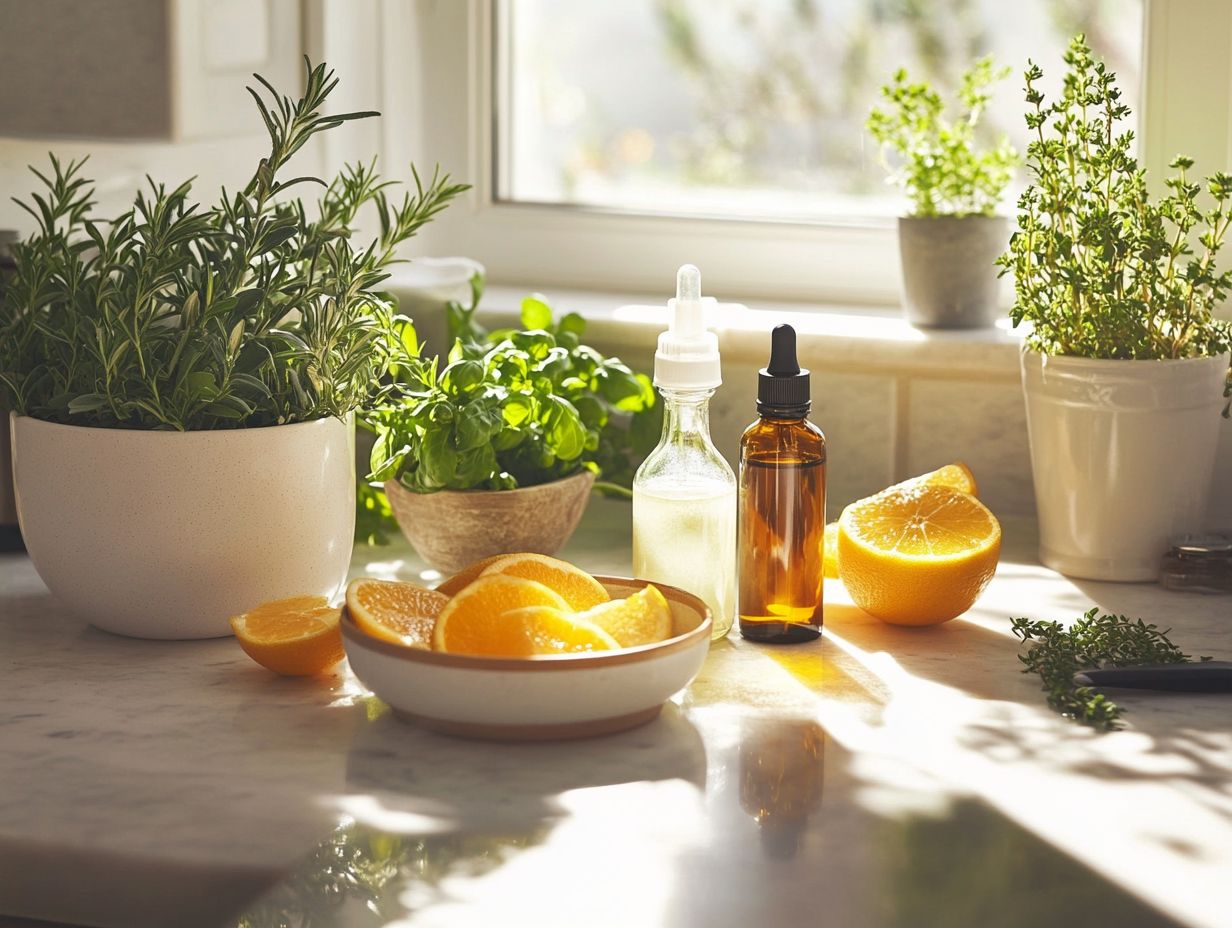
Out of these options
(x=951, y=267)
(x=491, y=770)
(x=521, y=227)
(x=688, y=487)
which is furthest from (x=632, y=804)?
(x=521, y=227)

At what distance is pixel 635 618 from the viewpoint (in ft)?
3.20

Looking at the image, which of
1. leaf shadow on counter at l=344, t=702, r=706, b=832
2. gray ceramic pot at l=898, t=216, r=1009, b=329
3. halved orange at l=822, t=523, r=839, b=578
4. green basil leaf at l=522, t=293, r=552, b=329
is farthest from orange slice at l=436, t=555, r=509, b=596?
gray ceramic pot at l=898, t=216, r=1009, b=329

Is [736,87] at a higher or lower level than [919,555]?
higher

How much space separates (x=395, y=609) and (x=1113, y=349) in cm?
63

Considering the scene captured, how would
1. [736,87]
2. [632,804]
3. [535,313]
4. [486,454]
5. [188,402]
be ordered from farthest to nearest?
1. [736,87]
2. [535,313]
3. [486,454]
4. [188,402]
5. [632,804]

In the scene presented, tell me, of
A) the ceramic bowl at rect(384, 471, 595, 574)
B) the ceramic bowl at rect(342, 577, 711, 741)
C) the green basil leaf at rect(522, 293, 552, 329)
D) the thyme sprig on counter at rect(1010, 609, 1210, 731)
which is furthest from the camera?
the green basil leaf at rect(522, 293, 552, 329)

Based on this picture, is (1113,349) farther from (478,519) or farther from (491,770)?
(491,770)

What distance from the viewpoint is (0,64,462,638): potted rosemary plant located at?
3.43 ft

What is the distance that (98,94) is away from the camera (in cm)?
127

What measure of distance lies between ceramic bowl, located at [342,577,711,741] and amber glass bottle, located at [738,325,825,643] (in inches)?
7.4

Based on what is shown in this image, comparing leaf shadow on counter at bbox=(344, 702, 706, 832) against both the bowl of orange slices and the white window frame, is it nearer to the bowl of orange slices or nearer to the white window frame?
the bowl of orange slices

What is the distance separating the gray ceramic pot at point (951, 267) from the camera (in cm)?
146

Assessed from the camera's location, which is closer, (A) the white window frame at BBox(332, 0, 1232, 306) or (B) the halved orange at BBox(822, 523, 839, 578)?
(B) the halved orange at BBox(822, 523, 839, 578)

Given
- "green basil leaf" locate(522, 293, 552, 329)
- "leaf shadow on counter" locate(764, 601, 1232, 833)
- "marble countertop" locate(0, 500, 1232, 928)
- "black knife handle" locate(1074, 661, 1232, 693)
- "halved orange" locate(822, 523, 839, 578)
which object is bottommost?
"marble countertop" locate(0, 500, 1232, 928)
